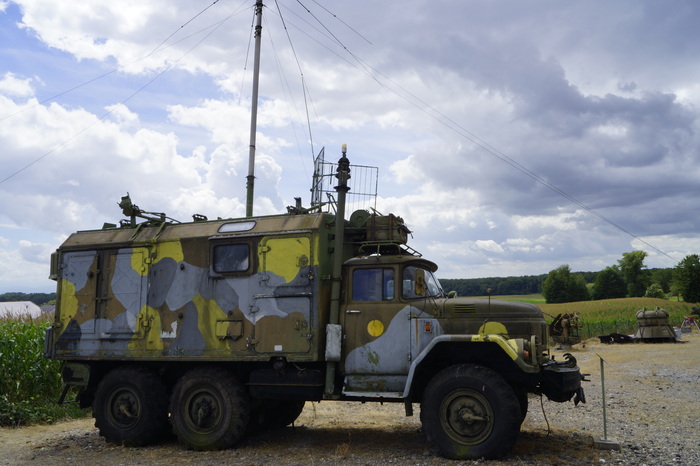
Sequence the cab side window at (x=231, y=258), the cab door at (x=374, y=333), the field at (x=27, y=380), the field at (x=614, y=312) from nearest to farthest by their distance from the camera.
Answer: the cab door at (x=374, y=333) → the cab side window at (x=231, y=258) → the field at (x=27, y=380) → the field at (x=614, y=312)

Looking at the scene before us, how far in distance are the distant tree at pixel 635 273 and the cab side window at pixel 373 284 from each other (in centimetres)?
9795

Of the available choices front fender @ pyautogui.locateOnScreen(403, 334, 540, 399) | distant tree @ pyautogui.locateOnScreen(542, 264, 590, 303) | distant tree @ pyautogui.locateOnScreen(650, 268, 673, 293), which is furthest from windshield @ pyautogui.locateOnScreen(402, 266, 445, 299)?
distant tree @ pyautogui.locateOnScreen(650, 268, 673, 293)

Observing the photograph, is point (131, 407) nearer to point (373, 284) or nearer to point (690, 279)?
point (373, 284)

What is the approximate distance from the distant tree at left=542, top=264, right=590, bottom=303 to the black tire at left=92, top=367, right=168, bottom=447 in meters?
82.0

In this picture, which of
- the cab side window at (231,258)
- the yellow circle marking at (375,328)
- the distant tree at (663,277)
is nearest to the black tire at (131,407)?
the cab side window at (231,258)

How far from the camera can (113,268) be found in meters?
10.4

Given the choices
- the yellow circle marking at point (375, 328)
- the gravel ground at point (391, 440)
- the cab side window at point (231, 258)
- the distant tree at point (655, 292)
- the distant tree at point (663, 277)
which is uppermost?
the distant tree at point (663, 277)

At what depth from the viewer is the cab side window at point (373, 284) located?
8.90 m

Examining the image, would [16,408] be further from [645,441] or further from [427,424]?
[645,441]

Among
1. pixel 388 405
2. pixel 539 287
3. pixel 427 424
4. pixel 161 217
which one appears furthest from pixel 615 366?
pixel 539 287

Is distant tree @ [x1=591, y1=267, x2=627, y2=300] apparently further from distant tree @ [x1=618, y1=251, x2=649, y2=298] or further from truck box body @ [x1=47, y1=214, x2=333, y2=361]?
truck box body @ [x1=47, y1=214, x2=333, y2=361]

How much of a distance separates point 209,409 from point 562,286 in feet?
279

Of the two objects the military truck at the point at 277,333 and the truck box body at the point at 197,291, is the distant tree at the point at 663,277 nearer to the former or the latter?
the military truck at the point at 277,333

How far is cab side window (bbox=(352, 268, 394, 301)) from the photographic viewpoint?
8898 millimetres
